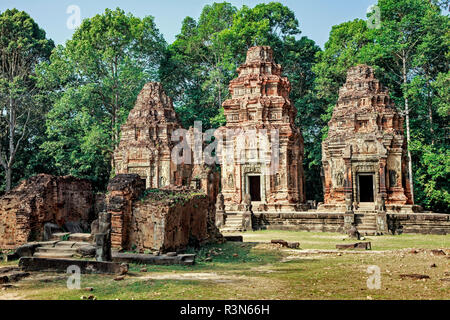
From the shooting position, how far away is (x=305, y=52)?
37.2 metres

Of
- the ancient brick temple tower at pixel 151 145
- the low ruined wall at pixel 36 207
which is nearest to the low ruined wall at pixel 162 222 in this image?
the low ruined wall at pixel 36 207

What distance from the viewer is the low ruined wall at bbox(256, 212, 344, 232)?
1881cm

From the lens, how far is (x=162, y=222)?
33.3ft

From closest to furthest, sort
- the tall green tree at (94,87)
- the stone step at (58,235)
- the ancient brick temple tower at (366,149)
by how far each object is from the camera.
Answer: the stone step at (58,235)
the ancient brick temple tower at (366,149)
the tall green tree at (94,87)

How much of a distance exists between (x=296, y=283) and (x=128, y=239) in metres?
5.17

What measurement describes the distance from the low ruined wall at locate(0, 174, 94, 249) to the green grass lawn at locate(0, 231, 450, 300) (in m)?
4.09

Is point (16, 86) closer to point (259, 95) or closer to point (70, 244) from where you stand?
point (259, 95)

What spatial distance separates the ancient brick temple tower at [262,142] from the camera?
24.4 m

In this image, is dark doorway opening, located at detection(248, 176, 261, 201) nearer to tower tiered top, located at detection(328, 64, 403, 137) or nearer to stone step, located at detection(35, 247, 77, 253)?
tower tiered top, located at detection(328, 64, 403, 137)

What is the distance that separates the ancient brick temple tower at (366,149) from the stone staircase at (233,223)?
5.58 meters

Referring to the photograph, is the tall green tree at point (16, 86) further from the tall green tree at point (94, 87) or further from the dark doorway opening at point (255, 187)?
the dark doorway opening at point (255, 187)

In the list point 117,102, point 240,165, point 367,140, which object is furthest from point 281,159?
point 117,102

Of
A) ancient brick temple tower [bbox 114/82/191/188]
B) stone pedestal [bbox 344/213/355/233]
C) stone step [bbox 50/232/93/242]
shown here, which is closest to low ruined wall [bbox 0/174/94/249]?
stone step [bbox 50/232/93/242]

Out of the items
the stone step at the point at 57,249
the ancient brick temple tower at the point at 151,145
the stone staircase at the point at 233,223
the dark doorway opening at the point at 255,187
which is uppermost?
the ancient brick temple tower at the point at 151,145
